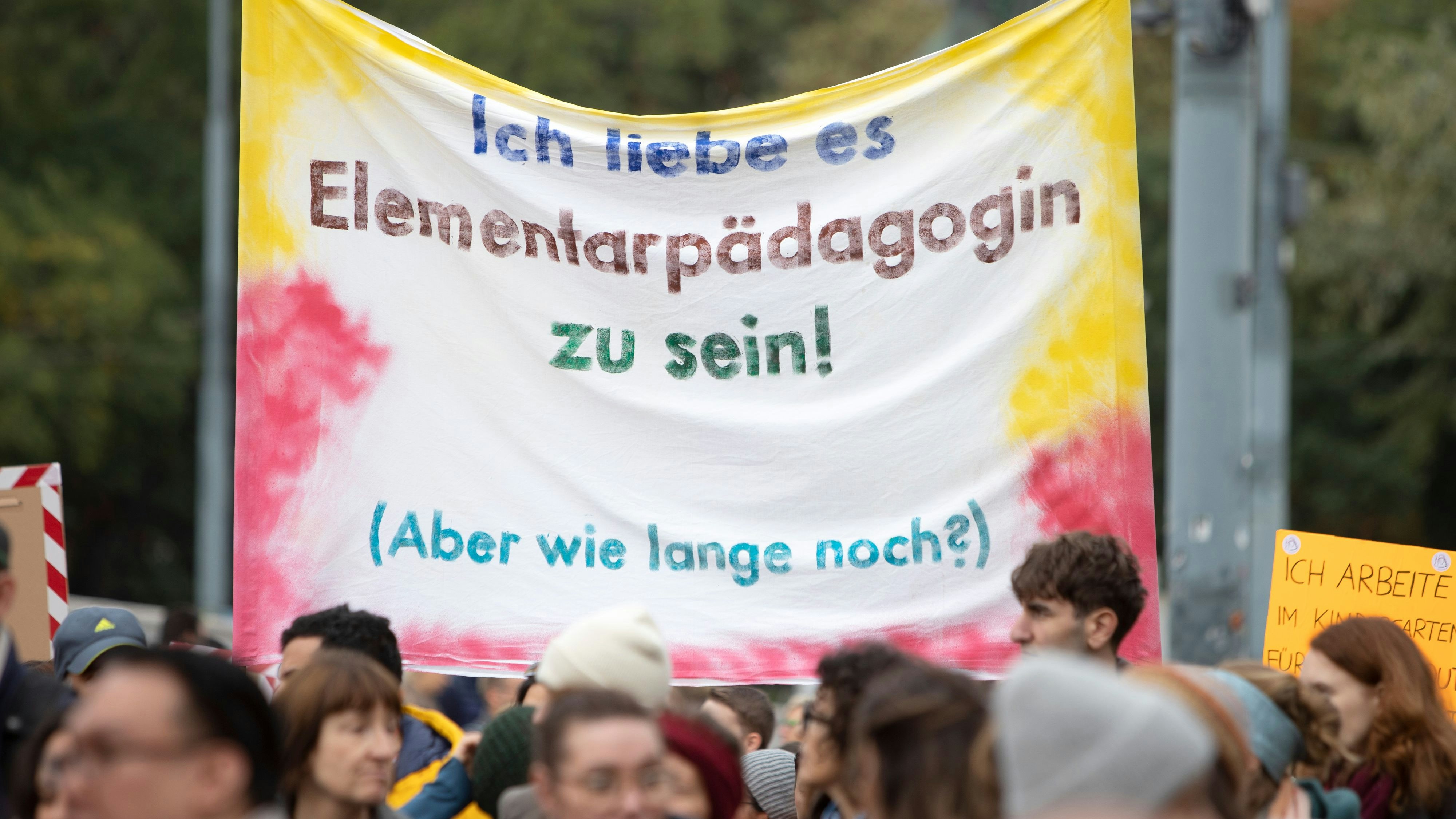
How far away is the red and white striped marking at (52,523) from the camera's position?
529cm

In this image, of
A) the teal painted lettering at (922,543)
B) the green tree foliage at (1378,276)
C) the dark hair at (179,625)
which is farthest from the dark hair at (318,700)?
the green tree foliage at (1378,276)

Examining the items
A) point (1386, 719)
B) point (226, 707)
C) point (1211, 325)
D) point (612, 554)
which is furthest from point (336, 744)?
point (1211, 325)

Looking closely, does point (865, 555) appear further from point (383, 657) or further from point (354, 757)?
point (354, 757)

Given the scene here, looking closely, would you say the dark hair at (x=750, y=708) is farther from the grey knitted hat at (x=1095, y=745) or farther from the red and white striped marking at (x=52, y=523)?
the grey knitted hat at (x=1095, y=745)

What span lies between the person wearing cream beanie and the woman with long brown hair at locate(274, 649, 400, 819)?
366mm

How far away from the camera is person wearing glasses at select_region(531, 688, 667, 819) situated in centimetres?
318

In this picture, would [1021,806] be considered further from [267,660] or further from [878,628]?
[267,660]

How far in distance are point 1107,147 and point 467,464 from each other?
1927 mm

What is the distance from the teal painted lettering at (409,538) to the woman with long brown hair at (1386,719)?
2.26 meters

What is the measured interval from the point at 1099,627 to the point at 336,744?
1.76m

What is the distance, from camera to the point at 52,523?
534 centimetres

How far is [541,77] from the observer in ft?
95.0

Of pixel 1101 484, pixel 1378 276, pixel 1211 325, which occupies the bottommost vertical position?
pixel 1101 484

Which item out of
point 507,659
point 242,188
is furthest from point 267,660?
point 242,188
